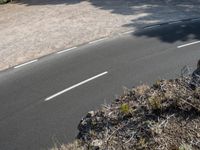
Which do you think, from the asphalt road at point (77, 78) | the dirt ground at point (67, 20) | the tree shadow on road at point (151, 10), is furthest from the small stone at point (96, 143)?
the tree shadow on road at point (151, 10)

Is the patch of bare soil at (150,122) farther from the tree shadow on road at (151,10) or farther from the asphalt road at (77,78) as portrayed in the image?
the tree shadow on road at (151,10)

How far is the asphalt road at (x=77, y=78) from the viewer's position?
1043 centimetres

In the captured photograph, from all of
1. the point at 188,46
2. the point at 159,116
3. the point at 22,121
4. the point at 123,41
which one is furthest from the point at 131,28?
the point at 159,116

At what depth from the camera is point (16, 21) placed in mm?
22047

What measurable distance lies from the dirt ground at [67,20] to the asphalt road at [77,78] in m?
1.23

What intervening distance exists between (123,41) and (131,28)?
1.85 m

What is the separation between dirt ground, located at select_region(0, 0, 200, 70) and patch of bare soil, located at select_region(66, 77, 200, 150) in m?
11.2

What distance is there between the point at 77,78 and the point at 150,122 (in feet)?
29.6

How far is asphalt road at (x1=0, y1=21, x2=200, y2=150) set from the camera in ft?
34.2

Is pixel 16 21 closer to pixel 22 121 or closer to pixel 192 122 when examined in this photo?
pixel 22 121

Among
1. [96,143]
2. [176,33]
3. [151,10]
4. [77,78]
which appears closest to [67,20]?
[151,10]

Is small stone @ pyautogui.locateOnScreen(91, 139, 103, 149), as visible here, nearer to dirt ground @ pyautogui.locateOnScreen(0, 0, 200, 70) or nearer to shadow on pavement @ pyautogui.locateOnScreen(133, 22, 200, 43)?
dirt ground @ pyautogui.locateOnScreen(0, 0, 200, 70)

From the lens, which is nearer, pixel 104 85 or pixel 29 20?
pixel 104 85

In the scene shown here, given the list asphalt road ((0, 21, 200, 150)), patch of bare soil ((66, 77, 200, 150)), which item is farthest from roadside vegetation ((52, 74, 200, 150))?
asphalt road ((0, 21, 200, 150))
